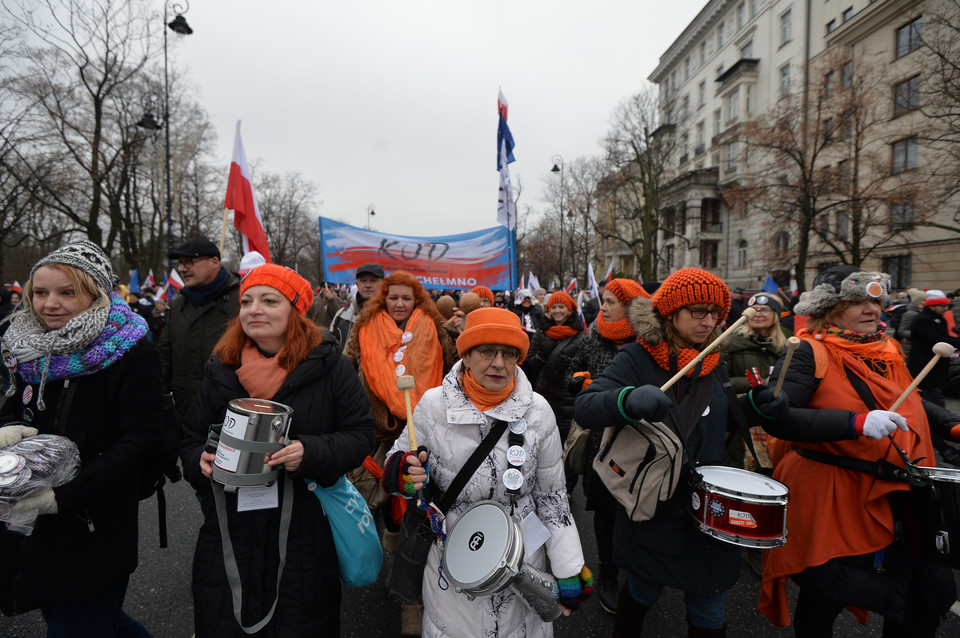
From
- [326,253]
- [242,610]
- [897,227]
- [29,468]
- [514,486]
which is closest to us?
[29,468]

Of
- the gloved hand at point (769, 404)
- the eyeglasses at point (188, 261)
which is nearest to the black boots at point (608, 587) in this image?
the gloved hand at point (769, 404)

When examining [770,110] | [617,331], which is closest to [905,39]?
[770,110]

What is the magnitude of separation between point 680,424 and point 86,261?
273 centimetres

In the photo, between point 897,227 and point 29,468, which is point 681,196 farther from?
point 29,468

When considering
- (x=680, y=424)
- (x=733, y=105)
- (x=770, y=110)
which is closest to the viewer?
(x=680, y=424)

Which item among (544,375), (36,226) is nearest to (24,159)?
(36,226)

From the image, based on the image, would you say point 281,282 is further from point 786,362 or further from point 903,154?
point 903,154

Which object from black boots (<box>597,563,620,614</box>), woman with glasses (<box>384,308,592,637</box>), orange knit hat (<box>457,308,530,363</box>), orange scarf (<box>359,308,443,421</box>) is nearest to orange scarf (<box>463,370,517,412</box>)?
woman with glasses (<box>384,308,592,637</box>)

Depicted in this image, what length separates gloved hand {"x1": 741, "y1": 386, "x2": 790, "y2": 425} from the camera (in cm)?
216

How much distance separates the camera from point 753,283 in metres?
34.3

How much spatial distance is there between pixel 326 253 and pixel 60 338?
5.48 metres

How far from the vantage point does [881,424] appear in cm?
196

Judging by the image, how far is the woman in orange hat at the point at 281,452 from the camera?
1.82 m

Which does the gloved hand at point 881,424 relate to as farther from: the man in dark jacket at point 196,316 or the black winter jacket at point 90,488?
the man in dark jacket at point 196,316
